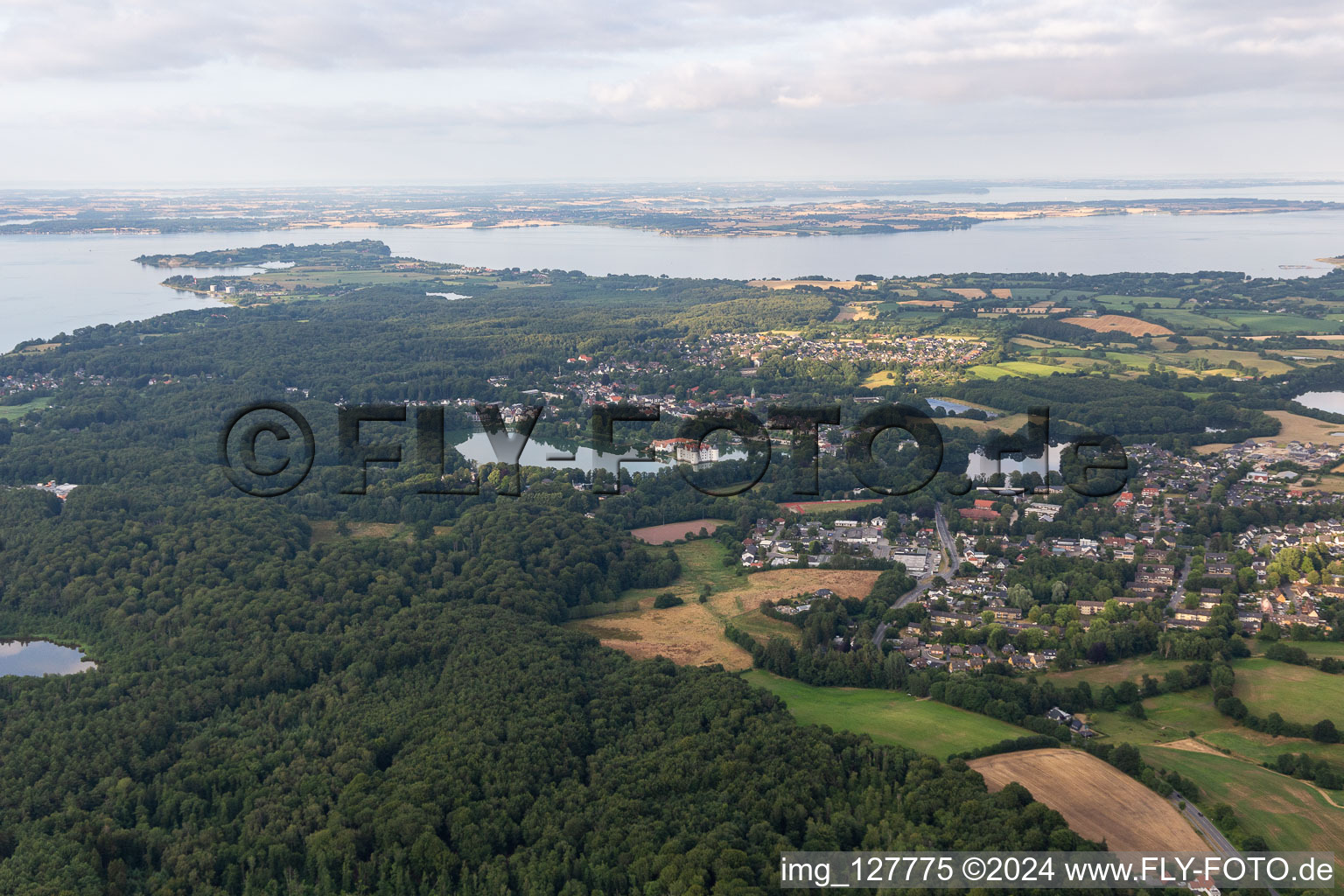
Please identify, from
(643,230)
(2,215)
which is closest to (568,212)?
(643,230)

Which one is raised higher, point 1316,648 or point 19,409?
point 19,409

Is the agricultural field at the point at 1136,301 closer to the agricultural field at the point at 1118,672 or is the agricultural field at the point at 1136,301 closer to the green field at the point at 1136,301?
the green field at the point at 1136,301

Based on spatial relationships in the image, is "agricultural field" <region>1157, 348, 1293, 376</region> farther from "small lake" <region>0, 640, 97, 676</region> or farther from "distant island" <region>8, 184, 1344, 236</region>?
"distant island" <region>8, 184, 1344, 236</region>

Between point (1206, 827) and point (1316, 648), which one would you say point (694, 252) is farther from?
point (1206, 827)

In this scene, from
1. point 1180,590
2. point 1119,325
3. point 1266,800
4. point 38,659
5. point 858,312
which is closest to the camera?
point 1266,800

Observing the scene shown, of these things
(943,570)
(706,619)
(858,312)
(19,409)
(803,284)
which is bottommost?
(706,619)

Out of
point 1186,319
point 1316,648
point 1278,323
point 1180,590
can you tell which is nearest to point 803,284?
point 1186,319

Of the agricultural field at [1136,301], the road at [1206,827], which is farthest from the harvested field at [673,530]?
the agricultural field at [1136,301]
